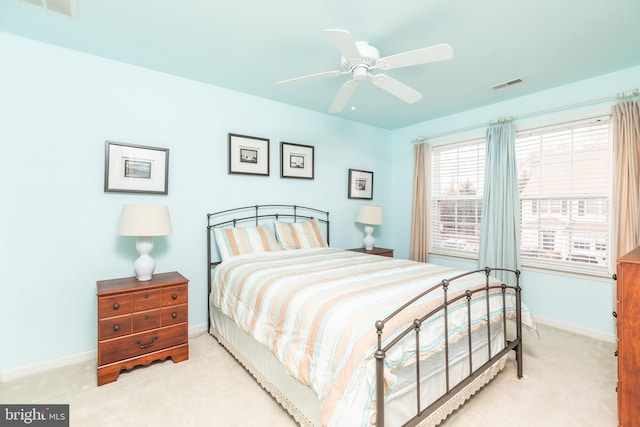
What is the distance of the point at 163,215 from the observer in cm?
239

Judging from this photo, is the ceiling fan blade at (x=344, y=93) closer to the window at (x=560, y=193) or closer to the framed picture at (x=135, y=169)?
the framed picture at (x=135, y=169)

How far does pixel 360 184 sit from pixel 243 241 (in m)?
2.15

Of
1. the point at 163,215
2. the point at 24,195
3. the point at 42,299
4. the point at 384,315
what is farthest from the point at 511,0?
the point at 42,299

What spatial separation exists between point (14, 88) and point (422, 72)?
11.0 feet

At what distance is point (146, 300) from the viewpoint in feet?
7.43

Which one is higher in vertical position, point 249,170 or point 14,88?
point 14,88

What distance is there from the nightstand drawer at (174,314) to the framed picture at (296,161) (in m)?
1.86

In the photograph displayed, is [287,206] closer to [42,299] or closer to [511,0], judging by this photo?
[42,299]

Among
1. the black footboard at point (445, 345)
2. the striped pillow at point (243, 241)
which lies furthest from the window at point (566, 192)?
the striped pillow at point (243, 241)

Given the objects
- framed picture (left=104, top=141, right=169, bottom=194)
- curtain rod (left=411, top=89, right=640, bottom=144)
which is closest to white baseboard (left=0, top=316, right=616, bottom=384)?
framed picture (left=104, top=141, right=169, bottom=194)

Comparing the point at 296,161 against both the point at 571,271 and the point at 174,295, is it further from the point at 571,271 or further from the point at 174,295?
the point at 571,271

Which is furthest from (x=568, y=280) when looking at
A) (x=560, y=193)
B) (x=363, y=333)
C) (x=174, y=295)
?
(x=174, y=295)

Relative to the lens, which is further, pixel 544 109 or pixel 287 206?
pixel 287 206

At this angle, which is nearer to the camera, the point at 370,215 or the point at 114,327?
the point at 114,327
